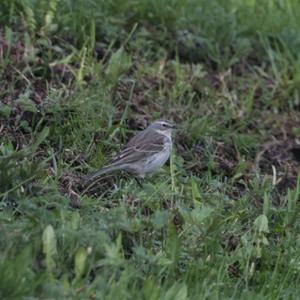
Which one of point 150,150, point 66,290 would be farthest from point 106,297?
point 150,150

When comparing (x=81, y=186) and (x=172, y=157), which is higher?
(x=81, y=186)

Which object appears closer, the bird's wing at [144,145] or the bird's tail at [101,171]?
the bird's tail at [101,171]

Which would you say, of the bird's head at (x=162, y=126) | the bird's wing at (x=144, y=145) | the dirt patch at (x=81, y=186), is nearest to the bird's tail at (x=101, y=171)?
the dirt patch at (x=81, y=186)

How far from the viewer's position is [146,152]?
904 cm

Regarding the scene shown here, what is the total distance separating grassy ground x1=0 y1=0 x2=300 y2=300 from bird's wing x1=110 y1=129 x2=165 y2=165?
20 cm

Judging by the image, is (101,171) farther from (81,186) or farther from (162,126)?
(162,126)

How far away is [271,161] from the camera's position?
9969 millimetres

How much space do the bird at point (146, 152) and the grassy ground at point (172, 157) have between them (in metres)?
0.13

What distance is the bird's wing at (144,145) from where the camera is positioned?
8.91 meters

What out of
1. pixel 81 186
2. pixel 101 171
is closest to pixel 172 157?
pixel 101 171

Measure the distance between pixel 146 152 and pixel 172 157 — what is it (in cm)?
30

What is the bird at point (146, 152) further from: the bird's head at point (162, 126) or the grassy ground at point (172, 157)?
the grassy ground at point (172, 157)

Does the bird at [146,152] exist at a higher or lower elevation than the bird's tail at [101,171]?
lower

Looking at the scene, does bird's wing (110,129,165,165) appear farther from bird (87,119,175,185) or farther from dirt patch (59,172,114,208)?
dirt patch (59,172,114,208)
